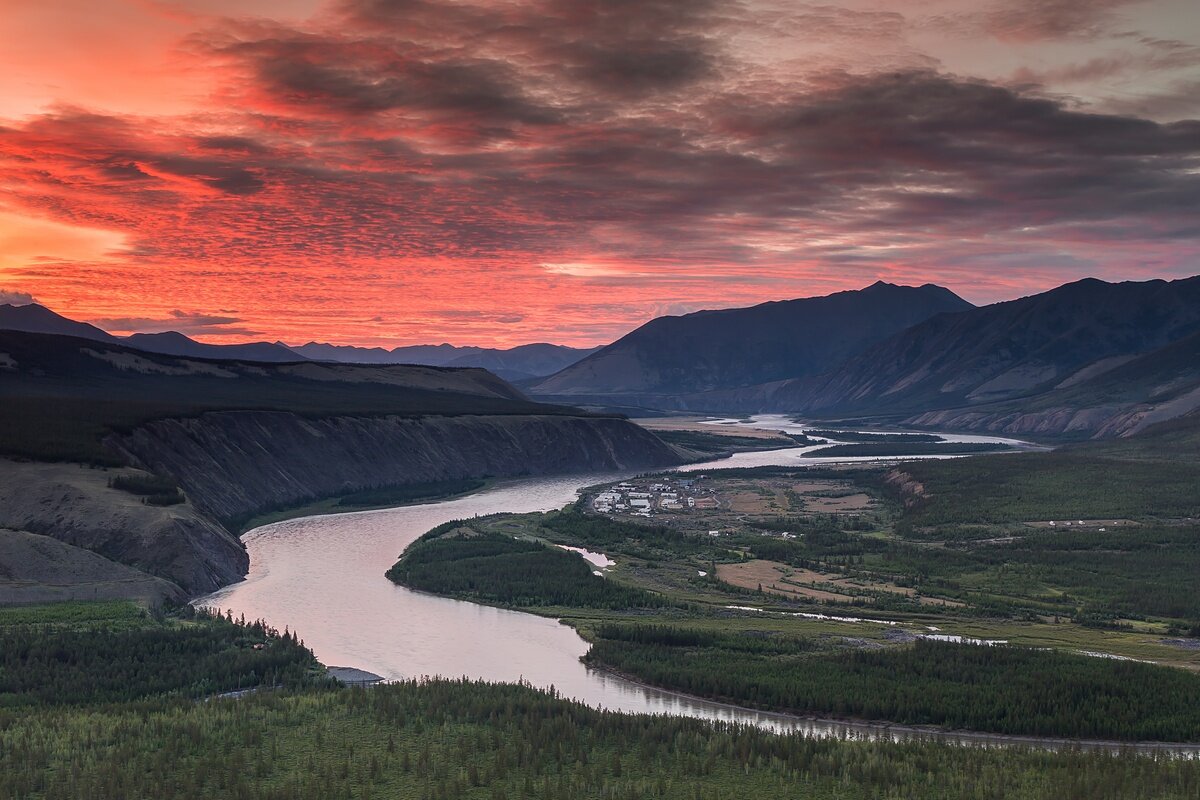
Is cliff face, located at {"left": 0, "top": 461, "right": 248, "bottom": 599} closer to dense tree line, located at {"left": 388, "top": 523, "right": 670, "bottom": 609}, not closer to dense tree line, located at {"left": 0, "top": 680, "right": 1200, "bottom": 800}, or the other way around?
dense tree line, located at {"left": 388, "top": 523, "right": 670, "bottom": 609}

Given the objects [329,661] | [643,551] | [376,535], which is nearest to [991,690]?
[329,661]

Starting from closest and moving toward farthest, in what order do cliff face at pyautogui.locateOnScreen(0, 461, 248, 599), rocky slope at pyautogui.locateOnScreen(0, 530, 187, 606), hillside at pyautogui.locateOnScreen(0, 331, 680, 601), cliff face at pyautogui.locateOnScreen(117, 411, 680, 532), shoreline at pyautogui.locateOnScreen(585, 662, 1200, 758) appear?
shoreline at pyautogui.locateOnScreen(585, 662, 1200, 758) → rocky slope at pyautogui.locateOnScreen(0, 530, 187, 606) → cliff face at pyautogui.locateOnScreen(0, 461, 248, 599) → hillside at pyautogui.locateOnScreen(0, 331, 680, 601) → cliff face at pyautogui.locateOnScreen(117, 411, 680, 532)

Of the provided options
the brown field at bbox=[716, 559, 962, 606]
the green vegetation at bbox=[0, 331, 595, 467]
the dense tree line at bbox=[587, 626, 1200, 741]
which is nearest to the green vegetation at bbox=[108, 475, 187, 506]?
the green vegetation at bbox=[0, 331, 595, 467]

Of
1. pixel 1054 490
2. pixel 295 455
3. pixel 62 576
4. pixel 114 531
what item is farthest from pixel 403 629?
pixel 1054 490

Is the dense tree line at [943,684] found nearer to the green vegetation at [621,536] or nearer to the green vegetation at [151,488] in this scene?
the green vegetation at [621,536]

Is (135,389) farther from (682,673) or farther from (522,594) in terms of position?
(682,673)

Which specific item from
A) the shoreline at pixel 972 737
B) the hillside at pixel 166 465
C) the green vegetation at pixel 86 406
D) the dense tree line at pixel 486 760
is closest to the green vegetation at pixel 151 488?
the hillside at pixel 166 465

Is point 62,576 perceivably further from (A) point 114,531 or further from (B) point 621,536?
(B) point 621,536
